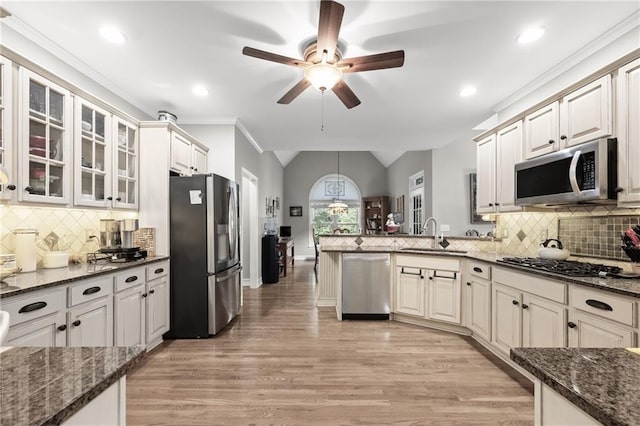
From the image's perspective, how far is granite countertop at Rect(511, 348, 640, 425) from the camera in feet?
1.91

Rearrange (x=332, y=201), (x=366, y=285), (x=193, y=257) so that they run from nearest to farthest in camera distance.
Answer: (x=193, y=257) → (x=366, y=285) → (x=332, y=201)

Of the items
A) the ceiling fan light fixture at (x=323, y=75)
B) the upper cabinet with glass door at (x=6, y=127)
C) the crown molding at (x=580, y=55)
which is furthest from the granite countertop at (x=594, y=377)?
the upper cabinet with glass door at (x=6, y=127)

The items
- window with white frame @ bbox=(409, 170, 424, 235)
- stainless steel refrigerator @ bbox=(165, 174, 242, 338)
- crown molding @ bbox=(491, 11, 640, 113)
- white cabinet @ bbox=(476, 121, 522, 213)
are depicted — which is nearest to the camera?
crown molding @ bbox=(491, 11, 640, 113)

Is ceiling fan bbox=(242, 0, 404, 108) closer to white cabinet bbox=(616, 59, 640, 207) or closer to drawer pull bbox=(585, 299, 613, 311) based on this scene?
white cabinet bbox=(616, 59, 640, 207)

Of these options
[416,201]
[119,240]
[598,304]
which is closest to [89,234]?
[119,240]

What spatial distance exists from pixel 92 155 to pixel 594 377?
3.37 metres

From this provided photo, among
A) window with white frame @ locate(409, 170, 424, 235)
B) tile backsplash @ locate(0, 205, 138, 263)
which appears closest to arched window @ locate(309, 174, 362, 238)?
window with white frame @ locate(409, 170, 424, 235)

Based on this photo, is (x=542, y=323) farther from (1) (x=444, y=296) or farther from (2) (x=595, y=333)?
(1) (x=444, y=296)

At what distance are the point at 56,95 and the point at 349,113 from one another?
10.1ft

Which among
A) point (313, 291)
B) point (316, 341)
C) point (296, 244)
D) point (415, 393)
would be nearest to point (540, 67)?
point (415, 393)

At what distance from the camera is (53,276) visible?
2.03 metres

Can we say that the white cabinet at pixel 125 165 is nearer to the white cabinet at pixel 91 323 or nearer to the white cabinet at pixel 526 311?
the white cabinet at pixel 91 323

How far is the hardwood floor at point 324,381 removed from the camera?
77.8 inches

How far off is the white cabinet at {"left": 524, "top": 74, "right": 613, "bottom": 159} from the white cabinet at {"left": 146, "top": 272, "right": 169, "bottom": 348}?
3.76 meters
